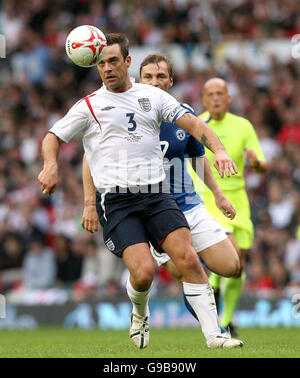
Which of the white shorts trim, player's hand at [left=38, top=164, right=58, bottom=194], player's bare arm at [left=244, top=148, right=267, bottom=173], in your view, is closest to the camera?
player's hand at [left=38, top=164, right=58, bottom=194]

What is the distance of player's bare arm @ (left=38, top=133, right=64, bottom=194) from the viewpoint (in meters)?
6.74

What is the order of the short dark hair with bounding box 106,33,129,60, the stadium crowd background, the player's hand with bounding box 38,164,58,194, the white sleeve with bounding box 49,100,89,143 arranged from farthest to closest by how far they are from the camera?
the stadium crowd background
the short dark hair with bounding box 106,33,129,60
the white sleeve with bounding box 49,100,89,143
the player's hand with bounding box 38,164,58,194

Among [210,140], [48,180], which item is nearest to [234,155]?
[210,140]

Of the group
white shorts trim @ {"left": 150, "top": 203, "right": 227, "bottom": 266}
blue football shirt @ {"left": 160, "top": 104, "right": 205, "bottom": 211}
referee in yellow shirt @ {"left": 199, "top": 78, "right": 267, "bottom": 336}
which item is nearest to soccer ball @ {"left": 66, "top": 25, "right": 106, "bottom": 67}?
blue football shirt @ {"left": 160, "top": 104, "right": 205, "bottom": 211}

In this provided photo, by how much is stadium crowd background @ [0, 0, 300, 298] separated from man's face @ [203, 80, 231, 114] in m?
4.69

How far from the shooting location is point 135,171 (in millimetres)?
7488

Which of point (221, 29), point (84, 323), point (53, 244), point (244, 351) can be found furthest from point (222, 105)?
point (221, 29)

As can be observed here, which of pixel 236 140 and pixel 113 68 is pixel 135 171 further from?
pixel 236 140

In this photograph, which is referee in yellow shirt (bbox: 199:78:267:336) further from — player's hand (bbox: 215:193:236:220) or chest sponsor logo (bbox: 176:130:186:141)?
player's hand (bbox: 215:193:236:220)

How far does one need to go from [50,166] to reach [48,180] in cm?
18

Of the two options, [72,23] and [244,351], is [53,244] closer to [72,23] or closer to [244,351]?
[72,23]

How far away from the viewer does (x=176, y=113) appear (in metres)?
7.41

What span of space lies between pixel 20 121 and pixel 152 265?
540 inches

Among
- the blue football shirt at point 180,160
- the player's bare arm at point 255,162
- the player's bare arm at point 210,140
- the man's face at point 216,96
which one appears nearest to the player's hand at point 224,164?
the player's bare arm at point 210,140
